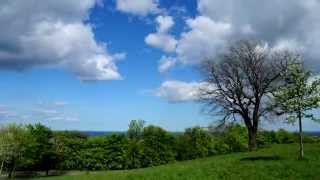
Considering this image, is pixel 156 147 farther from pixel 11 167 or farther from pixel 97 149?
pixel 11 167

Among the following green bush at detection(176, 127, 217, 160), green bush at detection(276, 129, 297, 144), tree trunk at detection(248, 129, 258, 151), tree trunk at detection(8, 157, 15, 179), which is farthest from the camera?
green bush at detection(276, 129, 297, 144)

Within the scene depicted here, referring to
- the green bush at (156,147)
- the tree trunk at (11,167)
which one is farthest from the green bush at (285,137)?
the tree trunk at (11,167)

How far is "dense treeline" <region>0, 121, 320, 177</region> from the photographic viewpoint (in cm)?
6400

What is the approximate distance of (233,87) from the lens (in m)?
55.7

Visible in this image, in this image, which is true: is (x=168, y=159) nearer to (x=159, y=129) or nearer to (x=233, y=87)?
(x=159, y=129)

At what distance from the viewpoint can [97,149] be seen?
6494cm

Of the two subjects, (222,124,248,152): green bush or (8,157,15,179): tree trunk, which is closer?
(8,157,15,179): tree trunk

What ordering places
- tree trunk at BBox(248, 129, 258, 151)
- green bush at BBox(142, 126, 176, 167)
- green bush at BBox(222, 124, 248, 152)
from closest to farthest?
tree trunk at BBox(248, 129, 258, 151) < green bush at BBox(142, 126, 176, 167) < green bush at BBox(222, 124, 248, 152)

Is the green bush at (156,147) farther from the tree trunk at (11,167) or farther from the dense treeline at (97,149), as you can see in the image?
the tree trunk at (11,167)

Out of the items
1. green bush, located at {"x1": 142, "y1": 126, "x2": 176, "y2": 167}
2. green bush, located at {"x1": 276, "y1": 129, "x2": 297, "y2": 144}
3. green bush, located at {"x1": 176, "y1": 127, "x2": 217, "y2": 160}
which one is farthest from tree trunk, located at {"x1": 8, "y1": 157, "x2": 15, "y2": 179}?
green bush, located at {"x1": 276, "y1": 129, "x2": 297, "y2": 144}

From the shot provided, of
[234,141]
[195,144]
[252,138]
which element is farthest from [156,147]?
[234,141]

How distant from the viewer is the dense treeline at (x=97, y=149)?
64.0m

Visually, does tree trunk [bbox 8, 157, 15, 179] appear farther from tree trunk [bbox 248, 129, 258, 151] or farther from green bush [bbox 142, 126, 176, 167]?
tree trunk [bbox 248, 129, 258, 151]

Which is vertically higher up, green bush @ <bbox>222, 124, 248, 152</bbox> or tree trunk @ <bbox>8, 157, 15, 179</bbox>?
green bush @ <bbox>222, 124, 248, 152</bbox>
